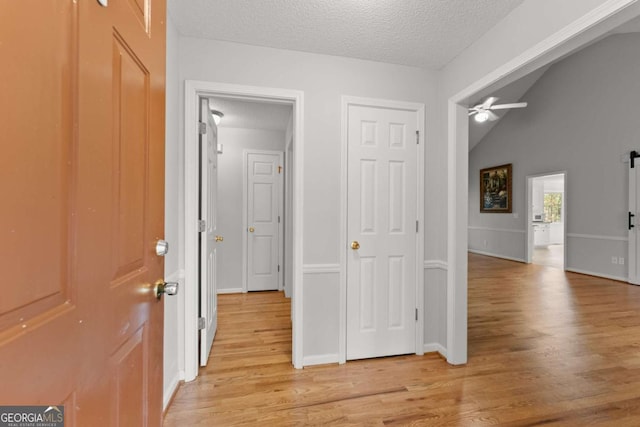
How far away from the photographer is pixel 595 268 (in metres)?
5.25

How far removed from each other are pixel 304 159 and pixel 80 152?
1.73 meters

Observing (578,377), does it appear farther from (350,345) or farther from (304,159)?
(304,159)

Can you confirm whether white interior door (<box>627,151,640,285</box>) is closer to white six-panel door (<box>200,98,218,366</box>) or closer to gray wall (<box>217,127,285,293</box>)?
gray wall (<box>217,127,285,293</box>)

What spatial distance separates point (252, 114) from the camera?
12.1ft

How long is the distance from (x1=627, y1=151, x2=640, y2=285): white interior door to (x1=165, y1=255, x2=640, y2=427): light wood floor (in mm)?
2048

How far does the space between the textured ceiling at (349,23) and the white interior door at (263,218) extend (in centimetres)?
234

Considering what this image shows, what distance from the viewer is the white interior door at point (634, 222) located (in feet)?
15.1

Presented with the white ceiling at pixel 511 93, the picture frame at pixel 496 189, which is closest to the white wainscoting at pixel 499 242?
the picture frame at pixel 496 189

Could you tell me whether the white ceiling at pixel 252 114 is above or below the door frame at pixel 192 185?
above

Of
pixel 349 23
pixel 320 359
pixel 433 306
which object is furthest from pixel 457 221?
pixel 349 23

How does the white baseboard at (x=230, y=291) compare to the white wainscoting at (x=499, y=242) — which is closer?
the white baseboard at (x=230, y=291)

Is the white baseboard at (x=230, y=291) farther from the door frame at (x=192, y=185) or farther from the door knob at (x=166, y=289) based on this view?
the door knob at (x=166, y=289)

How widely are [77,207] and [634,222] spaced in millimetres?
7053

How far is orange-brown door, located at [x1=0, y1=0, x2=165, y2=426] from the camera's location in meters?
0.42
